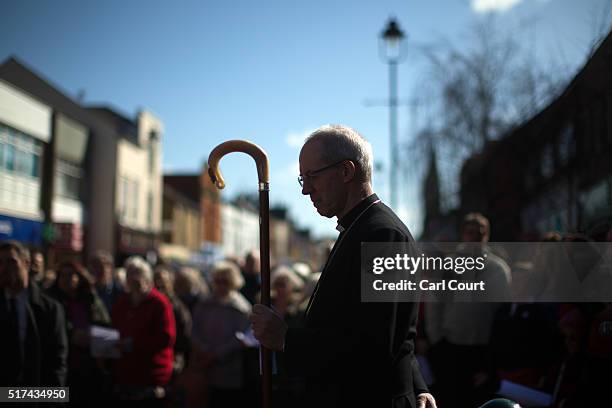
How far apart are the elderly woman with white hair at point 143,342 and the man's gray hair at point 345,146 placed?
425cm

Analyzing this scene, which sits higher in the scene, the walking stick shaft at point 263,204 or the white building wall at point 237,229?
the white building wall at point 237,229

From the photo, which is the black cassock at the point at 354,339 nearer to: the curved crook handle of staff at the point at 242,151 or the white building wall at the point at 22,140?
the curved crook handle of staff at the point at 242,151

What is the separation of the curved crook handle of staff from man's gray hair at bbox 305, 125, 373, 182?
1.14ft

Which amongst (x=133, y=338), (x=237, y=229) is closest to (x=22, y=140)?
(x=133, y=338)

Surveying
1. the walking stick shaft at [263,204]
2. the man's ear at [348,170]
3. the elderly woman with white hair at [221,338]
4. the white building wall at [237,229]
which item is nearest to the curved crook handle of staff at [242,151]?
the walking stick shaft at [263,204]

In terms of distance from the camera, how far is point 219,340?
7430mm

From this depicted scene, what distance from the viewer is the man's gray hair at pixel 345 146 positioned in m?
2.66

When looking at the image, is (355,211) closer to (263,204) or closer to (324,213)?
(324,213)

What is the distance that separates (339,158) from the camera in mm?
2656

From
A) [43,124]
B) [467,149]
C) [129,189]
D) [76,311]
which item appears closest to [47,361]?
[76,311]

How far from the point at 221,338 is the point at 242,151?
472 cm

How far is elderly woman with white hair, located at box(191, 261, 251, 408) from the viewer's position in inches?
289

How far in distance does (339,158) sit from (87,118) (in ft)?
112

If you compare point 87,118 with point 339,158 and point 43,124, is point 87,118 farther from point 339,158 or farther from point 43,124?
point 339,158
